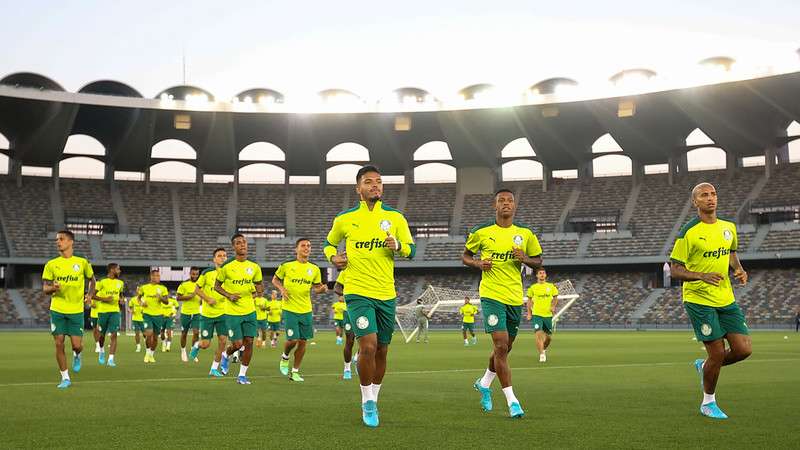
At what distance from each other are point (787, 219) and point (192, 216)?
145ft

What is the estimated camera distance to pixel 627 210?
2598 inches

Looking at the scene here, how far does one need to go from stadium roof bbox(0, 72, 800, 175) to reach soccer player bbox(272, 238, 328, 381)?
44.9 meters

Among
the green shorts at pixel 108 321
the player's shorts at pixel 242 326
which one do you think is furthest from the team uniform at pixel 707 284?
the green shorts at pixel 108 321

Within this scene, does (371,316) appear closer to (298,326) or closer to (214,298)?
(298,326)

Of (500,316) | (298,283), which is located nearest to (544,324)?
(298,283)

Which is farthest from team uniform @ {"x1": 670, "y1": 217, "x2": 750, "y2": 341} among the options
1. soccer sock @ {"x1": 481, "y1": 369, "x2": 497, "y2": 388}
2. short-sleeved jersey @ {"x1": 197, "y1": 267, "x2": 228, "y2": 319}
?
short-sleeved jersey @ {"x1": 197, "y1": 267, "x2": 228, "y2": 319}

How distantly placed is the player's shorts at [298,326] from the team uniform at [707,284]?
7.39m

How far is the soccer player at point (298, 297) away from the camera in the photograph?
15398mm

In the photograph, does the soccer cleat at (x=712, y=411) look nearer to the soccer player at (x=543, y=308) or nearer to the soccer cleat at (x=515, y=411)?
the soccer cleat at (x=515, y=411)

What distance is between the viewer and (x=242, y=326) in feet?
50.6

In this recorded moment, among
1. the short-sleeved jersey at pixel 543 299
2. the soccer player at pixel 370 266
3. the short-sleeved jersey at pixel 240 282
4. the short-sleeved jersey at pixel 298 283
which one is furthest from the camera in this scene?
the short-sleeved jersey at pixel 543 299

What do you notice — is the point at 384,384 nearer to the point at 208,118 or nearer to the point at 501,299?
the point at 501,299

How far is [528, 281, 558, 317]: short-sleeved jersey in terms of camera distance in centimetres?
2203

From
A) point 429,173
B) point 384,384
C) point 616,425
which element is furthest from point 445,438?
point 429,173
